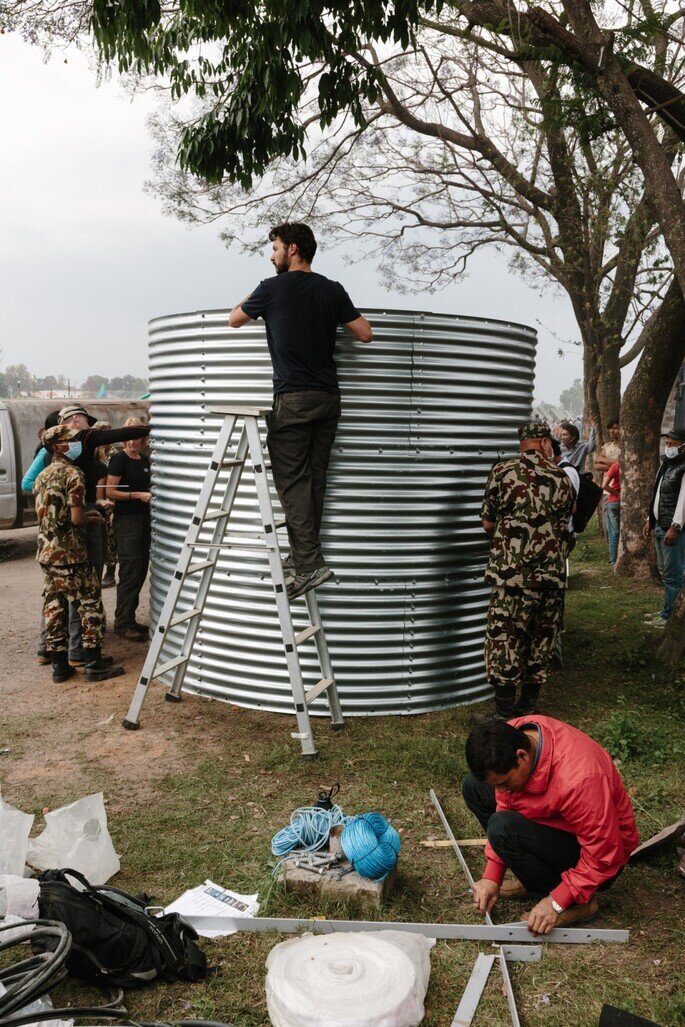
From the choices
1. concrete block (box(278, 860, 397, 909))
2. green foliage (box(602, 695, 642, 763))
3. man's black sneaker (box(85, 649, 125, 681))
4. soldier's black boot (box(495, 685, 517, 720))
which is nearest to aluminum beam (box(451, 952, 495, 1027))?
concrete block (box(278, 860, 397, 909))

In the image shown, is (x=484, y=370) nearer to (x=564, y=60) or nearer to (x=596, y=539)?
(x=564, y=60)

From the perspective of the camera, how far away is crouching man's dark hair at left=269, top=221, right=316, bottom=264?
5.48 metres

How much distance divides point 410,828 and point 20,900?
2.00 m

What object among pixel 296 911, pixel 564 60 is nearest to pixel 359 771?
pixel 296 911

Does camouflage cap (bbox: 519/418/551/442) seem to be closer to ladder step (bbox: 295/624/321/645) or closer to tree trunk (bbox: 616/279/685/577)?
ladder step (bbox: 295/624/321/645)

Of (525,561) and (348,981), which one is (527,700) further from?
(348,981)

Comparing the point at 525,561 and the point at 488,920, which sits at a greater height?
the point at 525,561

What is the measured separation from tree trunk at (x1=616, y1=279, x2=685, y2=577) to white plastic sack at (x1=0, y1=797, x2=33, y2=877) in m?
9.10

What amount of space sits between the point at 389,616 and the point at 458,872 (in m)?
2.19

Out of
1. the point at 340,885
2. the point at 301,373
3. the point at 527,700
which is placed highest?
the point at 301,373

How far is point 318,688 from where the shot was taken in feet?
18.1

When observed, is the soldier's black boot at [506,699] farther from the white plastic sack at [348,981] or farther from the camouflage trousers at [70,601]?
the camouflage trousers at [70,601]

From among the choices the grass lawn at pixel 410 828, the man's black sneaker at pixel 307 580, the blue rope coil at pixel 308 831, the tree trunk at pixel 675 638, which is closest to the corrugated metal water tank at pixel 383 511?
the grass lawn at pixel 410 828

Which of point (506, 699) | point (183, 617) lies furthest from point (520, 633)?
point (183, 617)
